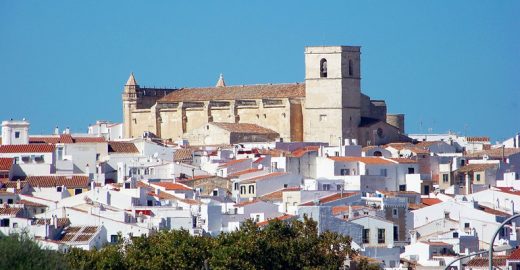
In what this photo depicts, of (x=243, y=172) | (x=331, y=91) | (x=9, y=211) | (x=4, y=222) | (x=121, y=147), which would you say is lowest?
(x=4, y=222)

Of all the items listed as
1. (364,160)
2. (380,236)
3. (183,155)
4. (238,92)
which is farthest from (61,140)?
(380,236)

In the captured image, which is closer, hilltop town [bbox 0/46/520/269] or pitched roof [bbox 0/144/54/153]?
hilltop town [bbox 0/46/520/269]

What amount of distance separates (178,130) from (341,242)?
56865mm

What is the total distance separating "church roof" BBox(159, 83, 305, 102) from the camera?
364 feet

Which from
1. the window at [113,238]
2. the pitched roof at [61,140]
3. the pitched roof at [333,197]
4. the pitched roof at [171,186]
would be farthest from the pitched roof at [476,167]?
the window at [113,238]

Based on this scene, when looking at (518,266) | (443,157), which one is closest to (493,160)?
(443,157)

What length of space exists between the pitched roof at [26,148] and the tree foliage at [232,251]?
26.5 meters

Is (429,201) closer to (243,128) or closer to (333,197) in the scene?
(333,197)

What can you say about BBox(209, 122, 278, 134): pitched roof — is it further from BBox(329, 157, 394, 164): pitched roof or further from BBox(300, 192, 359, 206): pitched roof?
BBox(300, 192, 359, 206): pitched roof

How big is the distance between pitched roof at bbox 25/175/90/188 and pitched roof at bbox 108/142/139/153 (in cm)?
1499

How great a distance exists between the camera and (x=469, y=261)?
204ft

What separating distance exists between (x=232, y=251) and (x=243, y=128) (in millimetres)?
51779

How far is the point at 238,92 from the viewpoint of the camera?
4508 inches

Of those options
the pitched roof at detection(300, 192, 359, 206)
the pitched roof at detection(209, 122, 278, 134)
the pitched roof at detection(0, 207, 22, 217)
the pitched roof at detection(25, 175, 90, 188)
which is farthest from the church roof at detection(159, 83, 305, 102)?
the pitched roof at detection(0, 207, 22, 217)
